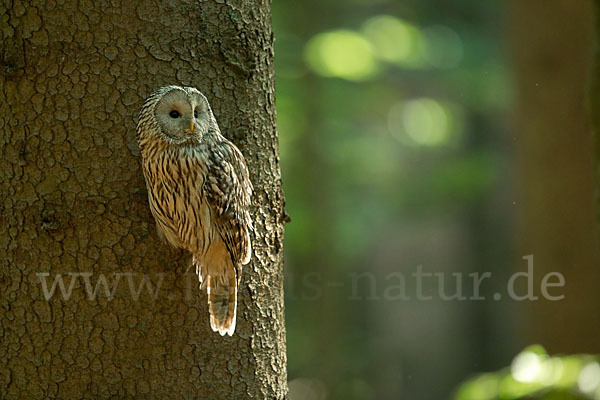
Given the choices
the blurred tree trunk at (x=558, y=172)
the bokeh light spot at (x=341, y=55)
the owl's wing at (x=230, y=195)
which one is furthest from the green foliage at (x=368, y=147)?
the owl's wing at (x=230, y=195)

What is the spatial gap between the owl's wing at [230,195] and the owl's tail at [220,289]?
0.09 meters

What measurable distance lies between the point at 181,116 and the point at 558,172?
5187 mm

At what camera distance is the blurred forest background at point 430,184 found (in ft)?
23.1

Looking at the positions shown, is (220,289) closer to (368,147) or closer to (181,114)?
(181,114)

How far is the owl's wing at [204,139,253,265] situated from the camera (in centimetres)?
293

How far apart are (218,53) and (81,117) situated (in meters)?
0.60

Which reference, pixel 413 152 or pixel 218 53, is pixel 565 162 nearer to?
pixel 218 53

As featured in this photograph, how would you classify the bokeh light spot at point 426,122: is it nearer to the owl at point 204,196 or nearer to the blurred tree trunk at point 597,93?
the owl at point 204,196

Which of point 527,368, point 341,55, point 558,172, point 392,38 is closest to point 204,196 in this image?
point 527,368

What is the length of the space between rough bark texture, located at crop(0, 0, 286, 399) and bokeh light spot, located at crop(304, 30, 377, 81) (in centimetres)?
558

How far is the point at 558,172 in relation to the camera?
7051 millimetres

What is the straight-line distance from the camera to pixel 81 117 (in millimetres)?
2832

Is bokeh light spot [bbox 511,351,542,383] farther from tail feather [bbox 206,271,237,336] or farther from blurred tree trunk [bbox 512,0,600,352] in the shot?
blurred tree trunk [bbox 512,0,600,352]

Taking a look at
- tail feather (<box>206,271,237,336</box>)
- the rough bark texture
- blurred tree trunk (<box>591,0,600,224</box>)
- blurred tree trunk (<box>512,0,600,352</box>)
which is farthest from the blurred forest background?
the rough bark texture
